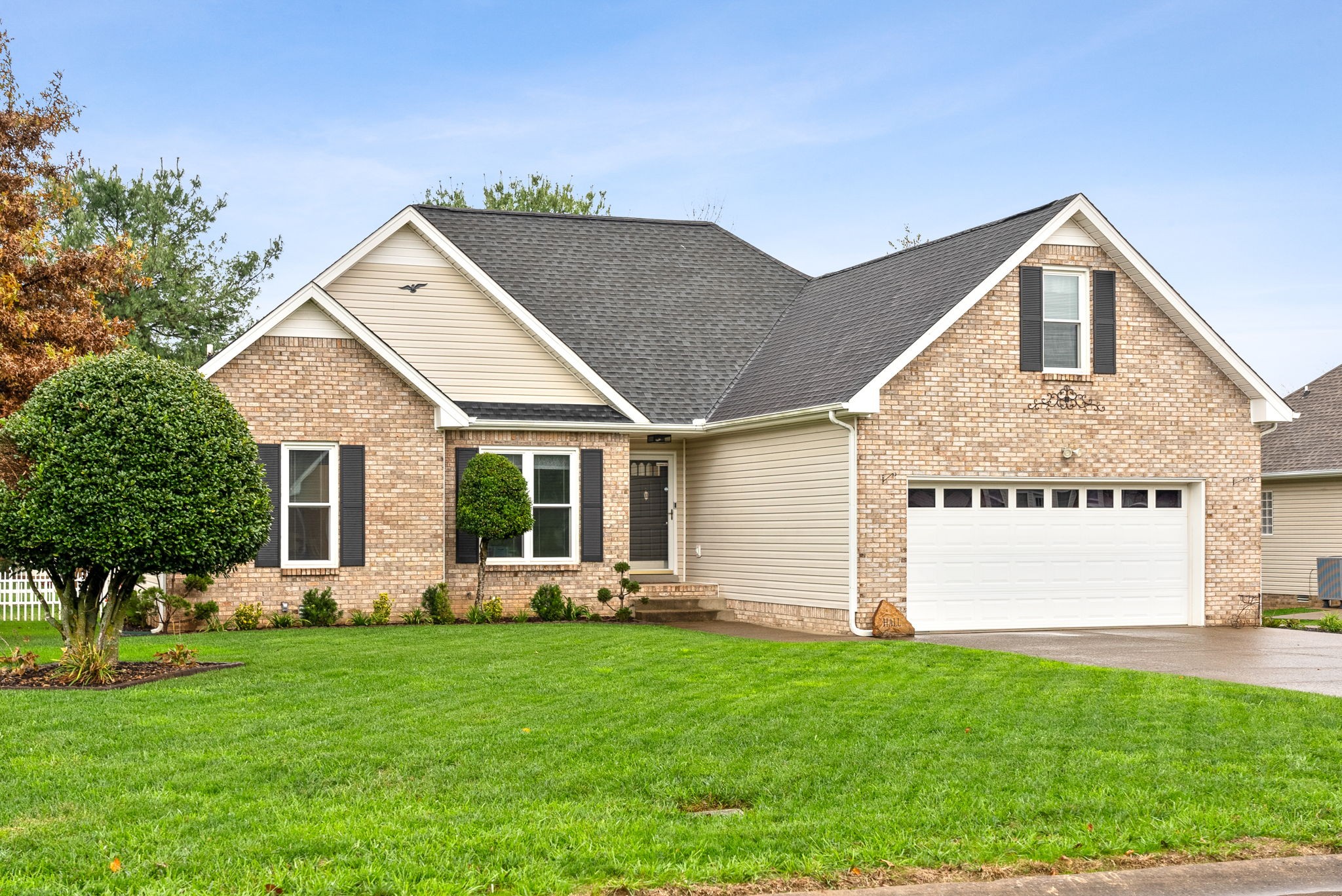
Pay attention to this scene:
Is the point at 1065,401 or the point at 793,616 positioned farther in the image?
the point at 793,616

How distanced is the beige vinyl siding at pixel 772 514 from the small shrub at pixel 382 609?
544 cm

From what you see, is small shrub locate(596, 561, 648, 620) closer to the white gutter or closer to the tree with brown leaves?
the white gutter

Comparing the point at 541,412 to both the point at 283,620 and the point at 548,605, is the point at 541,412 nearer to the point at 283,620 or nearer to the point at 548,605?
the point at 548,605

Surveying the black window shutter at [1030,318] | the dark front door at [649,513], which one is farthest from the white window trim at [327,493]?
the black window shutter at [1030,318]

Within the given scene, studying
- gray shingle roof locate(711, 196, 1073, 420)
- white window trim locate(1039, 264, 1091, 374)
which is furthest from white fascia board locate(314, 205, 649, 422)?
white window trim locate(1039, 264, 1091, 374)

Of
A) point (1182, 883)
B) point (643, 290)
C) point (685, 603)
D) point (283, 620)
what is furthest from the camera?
point (643, 290)

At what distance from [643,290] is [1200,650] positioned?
484 inches

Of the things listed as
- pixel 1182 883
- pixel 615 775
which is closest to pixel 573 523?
pixel 615 775

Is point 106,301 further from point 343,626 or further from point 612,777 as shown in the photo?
point 612,777

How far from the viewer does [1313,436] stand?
96.1 feet

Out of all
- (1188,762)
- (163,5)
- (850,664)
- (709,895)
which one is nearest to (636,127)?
(163,5)

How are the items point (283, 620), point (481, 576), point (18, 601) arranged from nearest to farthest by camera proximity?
point (283, 620), point (481, 576), point (18, 601)

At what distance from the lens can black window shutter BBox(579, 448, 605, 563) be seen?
2111 centimetres

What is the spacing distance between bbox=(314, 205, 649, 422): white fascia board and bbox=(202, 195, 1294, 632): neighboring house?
2.1 inches
